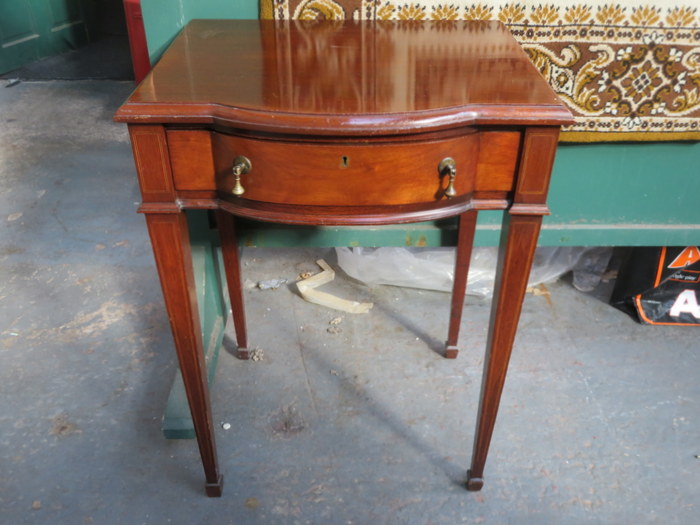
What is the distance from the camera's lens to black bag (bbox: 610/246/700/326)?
175 centimetres

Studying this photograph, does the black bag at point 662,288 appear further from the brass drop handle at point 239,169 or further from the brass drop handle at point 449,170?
the brass drop handle at point 239,169

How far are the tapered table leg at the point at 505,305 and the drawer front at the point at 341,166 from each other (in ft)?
0.29

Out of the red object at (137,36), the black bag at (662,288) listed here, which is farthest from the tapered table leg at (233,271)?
the red object at (137,36)

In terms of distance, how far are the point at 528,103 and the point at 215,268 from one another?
1008 millimetres

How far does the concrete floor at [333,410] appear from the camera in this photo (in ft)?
4.27

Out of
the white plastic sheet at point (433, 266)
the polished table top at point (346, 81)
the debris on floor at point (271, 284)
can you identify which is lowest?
the debris on floor at point (271, 284)

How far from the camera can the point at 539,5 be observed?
50.6 inches

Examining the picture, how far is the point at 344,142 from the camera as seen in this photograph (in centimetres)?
85

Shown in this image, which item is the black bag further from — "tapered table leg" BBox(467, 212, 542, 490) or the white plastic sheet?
"tapered table leg" BBox(467, 212, 542, 490)

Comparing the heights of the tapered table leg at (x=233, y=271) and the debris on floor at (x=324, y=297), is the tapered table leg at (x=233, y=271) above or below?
above

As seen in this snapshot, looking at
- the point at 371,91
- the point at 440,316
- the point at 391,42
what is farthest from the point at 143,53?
the point at 371,91

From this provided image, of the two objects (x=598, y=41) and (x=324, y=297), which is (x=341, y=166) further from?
(x=324, y=297)

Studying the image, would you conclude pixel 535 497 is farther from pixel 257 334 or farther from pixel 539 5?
pixel 539 5

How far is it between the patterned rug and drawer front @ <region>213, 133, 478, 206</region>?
544mm
